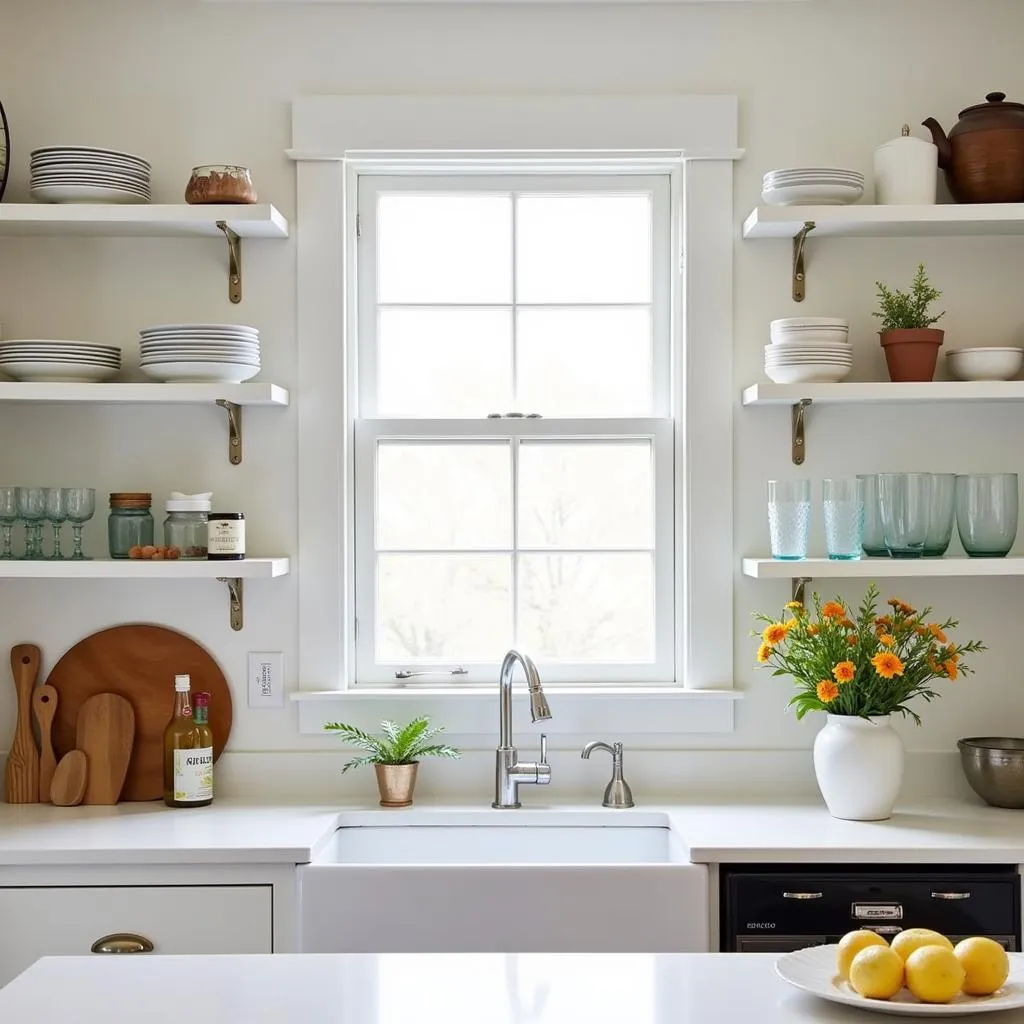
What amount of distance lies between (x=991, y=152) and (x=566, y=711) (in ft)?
5.15

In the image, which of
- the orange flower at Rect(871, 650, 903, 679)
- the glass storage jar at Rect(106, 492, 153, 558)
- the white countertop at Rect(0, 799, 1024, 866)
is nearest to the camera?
the white countertop at Rect(0, 799, 1024, 866)

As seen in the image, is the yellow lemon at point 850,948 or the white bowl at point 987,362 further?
the white bowl at point 987,362

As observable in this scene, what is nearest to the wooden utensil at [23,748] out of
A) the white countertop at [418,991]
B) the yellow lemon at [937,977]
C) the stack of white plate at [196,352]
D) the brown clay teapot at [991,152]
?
the stack of white plate at [196,352]

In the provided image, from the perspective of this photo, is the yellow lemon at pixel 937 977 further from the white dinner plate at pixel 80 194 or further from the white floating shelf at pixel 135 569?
the white dinner plate at pixel 80 194

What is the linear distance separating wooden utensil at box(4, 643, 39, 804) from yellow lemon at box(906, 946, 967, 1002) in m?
2.06

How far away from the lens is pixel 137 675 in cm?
283

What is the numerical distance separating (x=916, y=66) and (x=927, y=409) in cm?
81

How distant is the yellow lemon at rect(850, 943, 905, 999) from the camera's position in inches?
53.7

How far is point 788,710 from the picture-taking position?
2.83 m

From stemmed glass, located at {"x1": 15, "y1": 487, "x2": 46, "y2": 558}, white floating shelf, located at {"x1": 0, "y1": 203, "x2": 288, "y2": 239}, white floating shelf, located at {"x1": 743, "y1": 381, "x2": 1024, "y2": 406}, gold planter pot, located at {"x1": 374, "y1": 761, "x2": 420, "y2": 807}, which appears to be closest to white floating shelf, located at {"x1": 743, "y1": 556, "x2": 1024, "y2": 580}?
white floating shelf, located at {"x1": 743, "y1": 381, "x2": 1024, "y2": 406}

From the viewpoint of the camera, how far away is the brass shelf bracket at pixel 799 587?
2.78m

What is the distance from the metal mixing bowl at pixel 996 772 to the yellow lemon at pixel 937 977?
4.56 ft

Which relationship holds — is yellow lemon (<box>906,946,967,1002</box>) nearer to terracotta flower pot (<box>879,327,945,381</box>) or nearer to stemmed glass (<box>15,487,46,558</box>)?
terracotta flower pot (<box>879,327,945,381</box>)

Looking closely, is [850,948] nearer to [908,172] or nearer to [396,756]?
[396,756]
